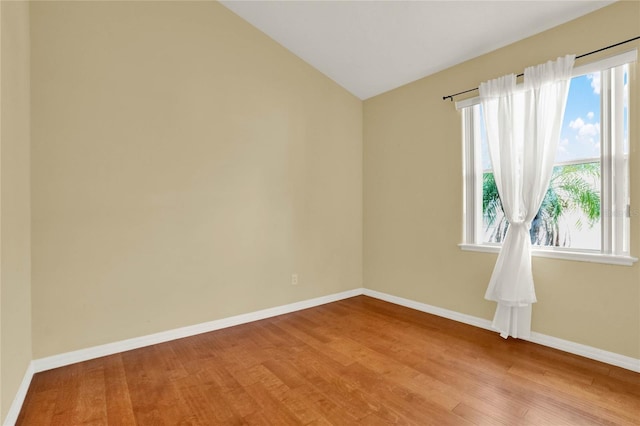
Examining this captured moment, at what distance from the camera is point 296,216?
3.76m

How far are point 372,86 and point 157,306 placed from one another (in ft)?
11.6

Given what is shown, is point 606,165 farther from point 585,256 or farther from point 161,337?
point 161,337

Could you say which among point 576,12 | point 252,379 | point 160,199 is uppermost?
point 576,12

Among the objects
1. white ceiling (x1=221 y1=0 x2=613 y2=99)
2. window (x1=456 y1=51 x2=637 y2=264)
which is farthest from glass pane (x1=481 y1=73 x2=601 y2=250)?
white ceiling (x1=221 y1=0 x2=613 y2=99)

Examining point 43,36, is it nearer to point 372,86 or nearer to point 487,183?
point 372,86

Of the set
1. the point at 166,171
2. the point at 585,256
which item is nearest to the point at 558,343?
the point at 585,256

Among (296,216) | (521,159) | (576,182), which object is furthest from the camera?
(296,216)

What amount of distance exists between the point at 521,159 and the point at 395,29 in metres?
1.74

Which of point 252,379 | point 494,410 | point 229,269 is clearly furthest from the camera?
point 229,269

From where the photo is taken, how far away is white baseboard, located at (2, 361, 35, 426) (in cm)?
168

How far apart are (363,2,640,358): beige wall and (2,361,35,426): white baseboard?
351 centimetres

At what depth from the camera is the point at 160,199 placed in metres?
2.83

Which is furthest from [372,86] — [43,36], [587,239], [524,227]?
[43,36]

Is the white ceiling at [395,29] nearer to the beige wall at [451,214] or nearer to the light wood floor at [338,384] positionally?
the beige wall at [451,214]
